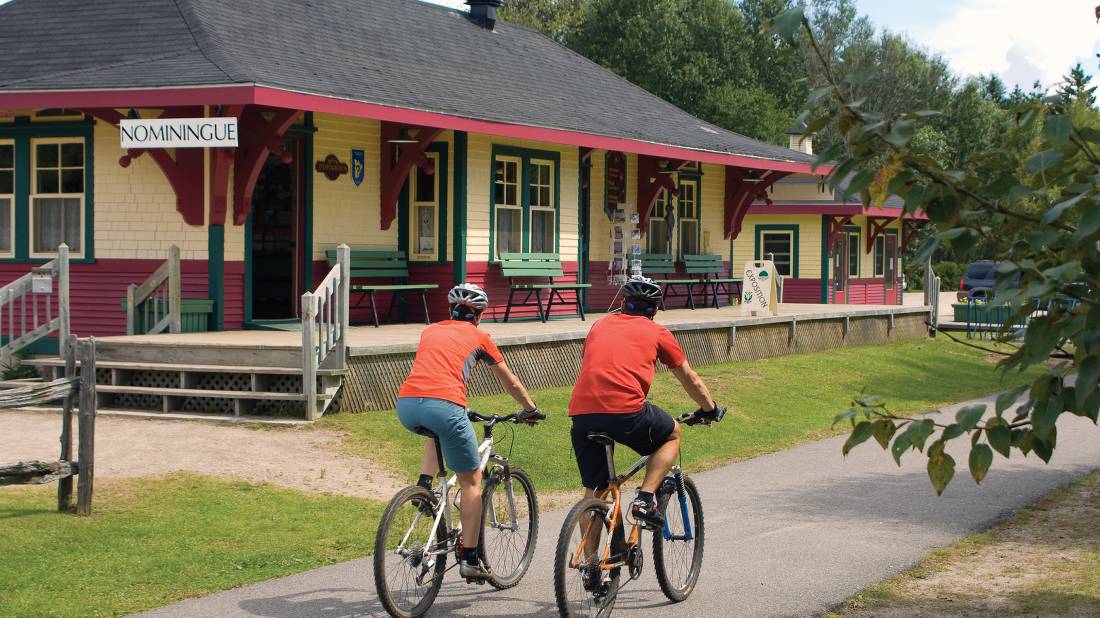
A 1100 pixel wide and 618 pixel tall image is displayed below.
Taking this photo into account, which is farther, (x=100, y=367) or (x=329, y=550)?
(x=100, y=367)

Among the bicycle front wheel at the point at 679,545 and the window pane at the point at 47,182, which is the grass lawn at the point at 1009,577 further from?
the window pane at the point at 47,182

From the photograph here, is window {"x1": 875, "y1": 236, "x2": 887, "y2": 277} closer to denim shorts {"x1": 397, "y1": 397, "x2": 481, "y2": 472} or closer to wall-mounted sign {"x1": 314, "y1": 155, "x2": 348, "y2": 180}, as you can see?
wall-mounted sign {"x1": 314, "y1": 155, "x2": 348, "y2": 180}

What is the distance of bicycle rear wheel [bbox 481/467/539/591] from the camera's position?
24.6 feet

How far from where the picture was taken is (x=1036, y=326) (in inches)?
182

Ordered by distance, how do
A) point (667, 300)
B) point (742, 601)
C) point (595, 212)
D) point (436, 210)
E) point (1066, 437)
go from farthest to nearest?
point (667, 300) < point (595, 212) < point (436, 210) < point (1066, 437) < point (742, 601)

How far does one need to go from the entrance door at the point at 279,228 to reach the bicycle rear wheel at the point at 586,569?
12.1 metres

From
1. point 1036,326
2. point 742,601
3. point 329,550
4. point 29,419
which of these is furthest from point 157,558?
point 29,419

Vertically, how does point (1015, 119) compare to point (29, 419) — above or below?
above

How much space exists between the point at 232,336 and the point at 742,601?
9717 mm

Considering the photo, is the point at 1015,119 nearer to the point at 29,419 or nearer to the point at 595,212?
the point at 29,419

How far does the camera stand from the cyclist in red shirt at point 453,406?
23.3ft

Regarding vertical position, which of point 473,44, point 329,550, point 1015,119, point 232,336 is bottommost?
point 329,550

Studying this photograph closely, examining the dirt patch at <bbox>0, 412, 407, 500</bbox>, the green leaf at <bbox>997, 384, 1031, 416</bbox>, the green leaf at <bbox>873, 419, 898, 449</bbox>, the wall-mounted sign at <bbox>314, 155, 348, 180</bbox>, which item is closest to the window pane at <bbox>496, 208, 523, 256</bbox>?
the wall-mounted sign at <bbox>314, 155, 348, 180</bbox>

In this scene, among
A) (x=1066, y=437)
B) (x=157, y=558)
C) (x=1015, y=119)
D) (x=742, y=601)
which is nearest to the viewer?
(x=1015, y=119)
